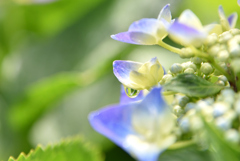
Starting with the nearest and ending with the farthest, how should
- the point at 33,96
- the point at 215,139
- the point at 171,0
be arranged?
the point at 215,139
the point at 33,96
the point at 171,0

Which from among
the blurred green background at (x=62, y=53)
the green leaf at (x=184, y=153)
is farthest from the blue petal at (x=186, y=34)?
the blurred green background at (x=62, y=53)

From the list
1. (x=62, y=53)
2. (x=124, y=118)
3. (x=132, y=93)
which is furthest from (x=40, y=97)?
(x=124, y=118)

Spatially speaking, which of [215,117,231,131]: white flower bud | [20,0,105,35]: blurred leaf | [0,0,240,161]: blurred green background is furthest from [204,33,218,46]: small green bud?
[20,0,105,35]: blurred leaf

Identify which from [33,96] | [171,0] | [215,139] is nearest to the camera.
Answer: [215,139]

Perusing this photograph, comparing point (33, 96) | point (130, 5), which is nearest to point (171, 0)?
point (130, 5)

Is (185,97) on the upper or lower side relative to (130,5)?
upper

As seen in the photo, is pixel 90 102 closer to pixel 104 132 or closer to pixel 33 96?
pixel 33 96

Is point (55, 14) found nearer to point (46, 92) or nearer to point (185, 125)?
point (46, 92)
